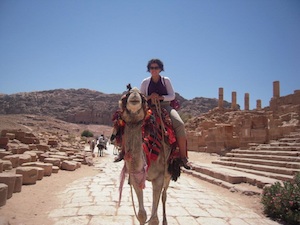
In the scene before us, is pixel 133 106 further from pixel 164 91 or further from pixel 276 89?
pixel 276 89

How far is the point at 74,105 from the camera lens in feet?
424

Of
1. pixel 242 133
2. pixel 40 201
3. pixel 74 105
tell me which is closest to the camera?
pixel 40 201

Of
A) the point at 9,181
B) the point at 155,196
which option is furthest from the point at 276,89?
the point at 155,196

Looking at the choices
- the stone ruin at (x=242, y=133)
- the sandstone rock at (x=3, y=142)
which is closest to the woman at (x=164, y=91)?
the sandstone rock at (x=3, y=142)

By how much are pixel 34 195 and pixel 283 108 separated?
122 feet

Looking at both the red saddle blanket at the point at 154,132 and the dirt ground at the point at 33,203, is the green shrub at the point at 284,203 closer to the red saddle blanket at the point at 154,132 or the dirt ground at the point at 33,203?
the red saddle blanket at the point at 154,132

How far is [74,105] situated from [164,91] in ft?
427

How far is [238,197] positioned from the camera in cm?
838

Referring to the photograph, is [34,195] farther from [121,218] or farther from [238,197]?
[238,197]

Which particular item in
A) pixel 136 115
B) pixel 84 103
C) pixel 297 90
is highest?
pixel 84 103

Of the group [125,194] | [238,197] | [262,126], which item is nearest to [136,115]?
[125,194]

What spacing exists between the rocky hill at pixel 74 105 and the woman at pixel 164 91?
106 metres

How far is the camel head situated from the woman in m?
1.15

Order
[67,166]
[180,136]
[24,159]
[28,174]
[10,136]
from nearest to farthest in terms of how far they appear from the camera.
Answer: [180,136], [28,174], [24,159], [67,166], [10,136]
